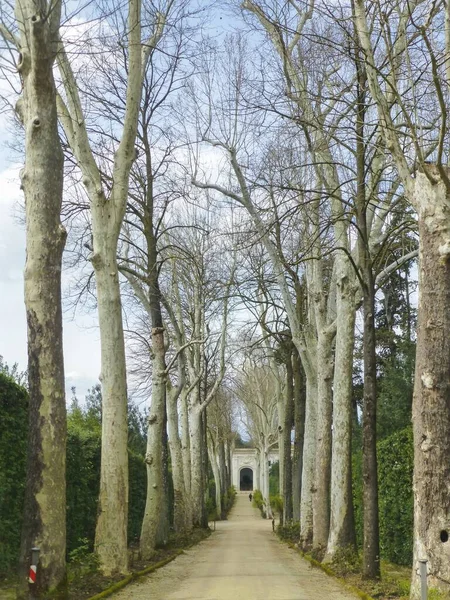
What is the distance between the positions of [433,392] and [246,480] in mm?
115067

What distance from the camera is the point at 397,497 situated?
17.2 metres

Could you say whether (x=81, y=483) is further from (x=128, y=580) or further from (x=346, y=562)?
(x=346, y=562)

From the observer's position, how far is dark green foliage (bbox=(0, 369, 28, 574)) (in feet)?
41.4

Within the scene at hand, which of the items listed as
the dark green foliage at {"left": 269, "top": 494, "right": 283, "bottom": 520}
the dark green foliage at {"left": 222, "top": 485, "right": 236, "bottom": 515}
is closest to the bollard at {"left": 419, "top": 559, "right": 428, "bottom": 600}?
the dark green foliage at {"left": 269, "top": 494, "right": 283, "bottom": 520}

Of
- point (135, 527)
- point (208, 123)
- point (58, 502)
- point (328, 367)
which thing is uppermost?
point (208, 123)

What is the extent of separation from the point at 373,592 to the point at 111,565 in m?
4.39

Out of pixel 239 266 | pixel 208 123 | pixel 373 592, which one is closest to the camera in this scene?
pixel 373 592

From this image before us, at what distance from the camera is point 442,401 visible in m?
9.65

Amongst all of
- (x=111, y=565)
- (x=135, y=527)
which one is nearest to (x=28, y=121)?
(x=111, y=565)

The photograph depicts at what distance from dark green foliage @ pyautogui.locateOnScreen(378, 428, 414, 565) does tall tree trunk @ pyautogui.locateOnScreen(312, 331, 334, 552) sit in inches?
52.2

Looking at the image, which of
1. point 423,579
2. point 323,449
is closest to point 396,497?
point 323,449

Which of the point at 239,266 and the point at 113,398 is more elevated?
the point at 239,266

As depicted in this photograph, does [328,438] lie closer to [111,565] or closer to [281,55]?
[111,565]

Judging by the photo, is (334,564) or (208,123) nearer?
(334,564)
